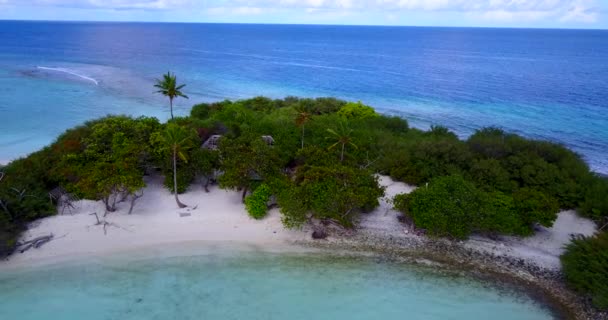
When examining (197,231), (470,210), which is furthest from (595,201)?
(197,231)

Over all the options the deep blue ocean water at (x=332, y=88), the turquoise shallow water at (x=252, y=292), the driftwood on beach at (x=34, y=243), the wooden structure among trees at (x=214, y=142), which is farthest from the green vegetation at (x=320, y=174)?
the deep blue ocean water at (x=332, y=88)

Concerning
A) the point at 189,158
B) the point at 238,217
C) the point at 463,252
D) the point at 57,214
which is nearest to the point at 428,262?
the point at 463,252

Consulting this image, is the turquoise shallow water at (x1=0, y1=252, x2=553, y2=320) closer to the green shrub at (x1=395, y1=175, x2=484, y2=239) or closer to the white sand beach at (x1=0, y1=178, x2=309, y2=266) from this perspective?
the white sand beach at (x1=0, y1=178, x2=309, y2=266)

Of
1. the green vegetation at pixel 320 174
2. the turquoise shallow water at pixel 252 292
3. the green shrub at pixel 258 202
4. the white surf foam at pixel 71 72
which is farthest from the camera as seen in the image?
the white surf foam at pixel 71 72

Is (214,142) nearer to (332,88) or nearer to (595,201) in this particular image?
(595,201)

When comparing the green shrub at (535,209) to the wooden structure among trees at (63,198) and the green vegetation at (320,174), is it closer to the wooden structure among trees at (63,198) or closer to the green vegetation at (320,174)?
the green vegetation at (320,174)

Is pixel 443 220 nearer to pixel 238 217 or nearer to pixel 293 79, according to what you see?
pixel 238 217
